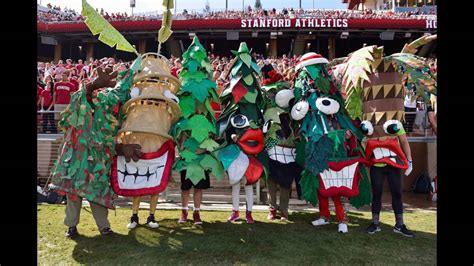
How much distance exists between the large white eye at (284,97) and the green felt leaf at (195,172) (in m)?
1.33

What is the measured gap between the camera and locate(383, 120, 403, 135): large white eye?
4.33 metres

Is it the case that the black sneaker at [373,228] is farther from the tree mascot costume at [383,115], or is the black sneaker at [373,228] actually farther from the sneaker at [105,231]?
the sneaker at [105,231]

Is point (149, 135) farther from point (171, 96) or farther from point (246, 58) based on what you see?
point (246, 58)

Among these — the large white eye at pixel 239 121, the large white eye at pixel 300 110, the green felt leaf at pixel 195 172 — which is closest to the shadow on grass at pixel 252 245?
the green felt leaf at pixel 195 172

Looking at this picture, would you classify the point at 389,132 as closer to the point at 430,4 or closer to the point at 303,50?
the point at 303,50

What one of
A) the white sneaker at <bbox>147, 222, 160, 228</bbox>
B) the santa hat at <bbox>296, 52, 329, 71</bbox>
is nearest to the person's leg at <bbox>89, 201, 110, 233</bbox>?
the white sneaker at <bbox>147, 222, 160, 228</bbox>

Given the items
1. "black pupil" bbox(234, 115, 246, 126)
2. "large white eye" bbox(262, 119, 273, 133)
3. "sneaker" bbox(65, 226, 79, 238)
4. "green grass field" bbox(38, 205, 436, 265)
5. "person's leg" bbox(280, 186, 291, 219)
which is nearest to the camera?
"green grass field" bbox(38, 205, 436, 265)

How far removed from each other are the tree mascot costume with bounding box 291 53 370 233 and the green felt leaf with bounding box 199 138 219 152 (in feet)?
3.49

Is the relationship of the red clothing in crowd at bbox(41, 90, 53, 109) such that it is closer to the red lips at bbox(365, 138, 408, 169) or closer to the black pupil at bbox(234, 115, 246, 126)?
the black pupil at bbox(234, 115, 246, 126)

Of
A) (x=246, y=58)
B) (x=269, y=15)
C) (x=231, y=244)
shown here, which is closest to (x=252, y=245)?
(x=231, y=244)

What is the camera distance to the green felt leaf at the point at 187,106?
454 centimetres

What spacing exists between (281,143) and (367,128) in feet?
3.46

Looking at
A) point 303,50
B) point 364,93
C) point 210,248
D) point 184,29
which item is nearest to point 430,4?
point 303,50
